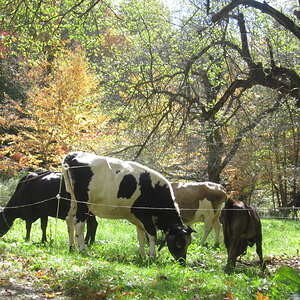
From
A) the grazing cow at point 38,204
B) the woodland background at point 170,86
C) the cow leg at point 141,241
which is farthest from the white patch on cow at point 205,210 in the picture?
the cow leg at point 141,241

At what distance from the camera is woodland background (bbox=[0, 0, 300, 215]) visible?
9992 millimetres

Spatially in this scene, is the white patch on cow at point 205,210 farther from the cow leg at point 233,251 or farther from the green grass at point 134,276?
the cow leg at point 233,251

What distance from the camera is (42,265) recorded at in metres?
6.73

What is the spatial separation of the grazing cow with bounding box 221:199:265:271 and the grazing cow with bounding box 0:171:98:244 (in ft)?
12.9

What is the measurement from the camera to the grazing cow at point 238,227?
8062 millimetres

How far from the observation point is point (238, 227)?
810 centimetres

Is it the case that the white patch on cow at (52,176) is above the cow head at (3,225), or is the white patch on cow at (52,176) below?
above

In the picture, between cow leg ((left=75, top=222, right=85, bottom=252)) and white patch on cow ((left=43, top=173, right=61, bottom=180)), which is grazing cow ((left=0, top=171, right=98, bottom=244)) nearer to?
white patch on cow ((left=43, top=173, right=61, bottom=180))

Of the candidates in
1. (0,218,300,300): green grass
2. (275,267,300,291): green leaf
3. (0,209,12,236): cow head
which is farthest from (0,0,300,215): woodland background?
(275,267,300,291): green leaf

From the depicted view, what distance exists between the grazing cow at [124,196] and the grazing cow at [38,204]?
192 centimetres

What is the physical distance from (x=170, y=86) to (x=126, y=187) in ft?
14.2

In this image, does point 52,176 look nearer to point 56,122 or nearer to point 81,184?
point 81,184

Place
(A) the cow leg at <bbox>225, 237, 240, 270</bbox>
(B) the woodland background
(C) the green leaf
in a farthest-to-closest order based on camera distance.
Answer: (B) the woodland background
(A) the cow leg at <bbox>225, 237, 240, 270</bbox>
(C) the green leaf

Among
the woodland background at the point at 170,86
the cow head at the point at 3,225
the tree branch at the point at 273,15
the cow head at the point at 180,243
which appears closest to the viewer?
the tree branch at the point at 273,15
